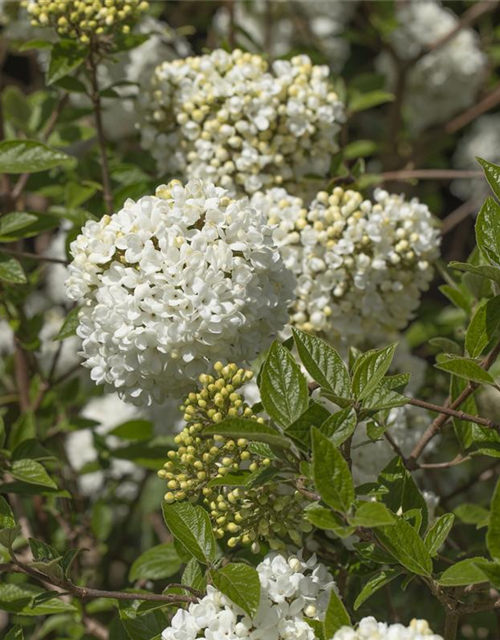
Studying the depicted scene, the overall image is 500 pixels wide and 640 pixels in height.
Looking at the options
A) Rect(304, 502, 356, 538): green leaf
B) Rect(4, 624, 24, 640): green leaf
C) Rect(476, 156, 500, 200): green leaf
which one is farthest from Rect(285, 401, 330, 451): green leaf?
Rect(4, 624, 24, 640): green leaf

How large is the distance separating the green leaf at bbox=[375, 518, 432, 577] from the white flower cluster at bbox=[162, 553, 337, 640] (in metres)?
0.19

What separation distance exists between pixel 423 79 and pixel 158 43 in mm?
1486

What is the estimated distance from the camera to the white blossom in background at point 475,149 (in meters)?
4.65

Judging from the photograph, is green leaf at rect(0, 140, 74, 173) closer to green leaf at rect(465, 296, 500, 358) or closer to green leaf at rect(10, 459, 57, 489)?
green leaf at rect(10, 459, 57, 489)

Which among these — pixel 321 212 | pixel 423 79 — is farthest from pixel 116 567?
pixel 423 79

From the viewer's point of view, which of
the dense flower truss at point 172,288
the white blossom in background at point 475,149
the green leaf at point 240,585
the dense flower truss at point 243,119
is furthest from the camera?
the white blossom in background at point 475,149

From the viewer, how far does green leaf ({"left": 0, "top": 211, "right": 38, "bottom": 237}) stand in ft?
7.18

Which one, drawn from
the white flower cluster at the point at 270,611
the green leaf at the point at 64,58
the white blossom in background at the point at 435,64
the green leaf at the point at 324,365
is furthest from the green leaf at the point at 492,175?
the white blossom in background at the point at 435,64

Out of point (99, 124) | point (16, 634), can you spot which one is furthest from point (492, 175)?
point (16, 634)

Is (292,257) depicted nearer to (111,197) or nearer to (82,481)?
(111,197)

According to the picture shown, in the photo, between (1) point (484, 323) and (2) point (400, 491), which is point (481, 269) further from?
(2) point (400, 491)

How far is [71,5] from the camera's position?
215 cm

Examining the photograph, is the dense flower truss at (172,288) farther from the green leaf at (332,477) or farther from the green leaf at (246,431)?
the green leaf at (332,477)

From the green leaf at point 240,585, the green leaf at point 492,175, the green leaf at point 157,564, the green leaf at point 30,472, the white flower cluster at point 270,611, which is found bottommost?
the green leaf at point 157,564
